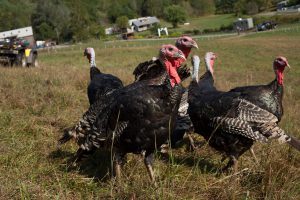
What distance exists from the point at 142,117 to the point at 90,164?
1245 millimetres

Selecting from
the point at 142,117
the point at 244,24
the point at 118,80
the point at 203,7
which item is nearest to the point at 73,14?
the point at 244,24

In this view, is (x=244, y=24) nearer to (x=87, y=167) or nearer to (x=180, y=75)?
(x=180, y=75)

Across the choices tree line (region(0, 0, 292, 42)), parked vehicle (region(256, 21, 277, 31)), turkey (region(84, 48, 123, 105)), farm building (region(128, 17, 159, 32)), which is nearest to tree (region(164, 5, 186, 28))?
tree line (region(0, 0, 292, 42))

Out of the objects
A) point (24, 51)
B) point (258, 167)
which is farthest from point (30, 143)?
point (24, 51)

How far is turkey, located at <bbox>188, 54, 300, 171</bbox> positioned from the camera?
4.43 metres

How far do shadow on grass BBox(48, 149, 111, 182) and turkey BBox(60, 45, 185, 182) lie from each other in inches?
9.7

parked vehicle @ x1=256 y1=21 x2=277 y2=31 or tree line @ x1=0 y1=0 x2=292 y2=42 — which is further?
tree line @ x1=0 y1=0 x2=292 y2=42

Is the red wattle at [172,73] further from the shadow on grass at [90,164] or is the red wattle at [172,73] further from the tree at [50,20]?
the tree at [50,20]

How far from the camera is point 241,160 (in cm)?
481

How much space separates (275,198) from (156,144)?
1.21 metres

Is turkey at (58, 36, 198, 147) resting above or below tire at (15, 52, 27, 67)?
below

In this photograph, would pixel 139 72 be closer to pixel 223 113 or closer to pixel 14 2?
pixel 223 113

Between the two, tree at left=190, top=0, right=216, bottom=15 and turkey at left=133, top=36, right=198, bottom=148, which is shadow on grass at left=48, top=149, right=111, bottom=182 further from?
tree at left=190, top=0, right=216, bottom=15

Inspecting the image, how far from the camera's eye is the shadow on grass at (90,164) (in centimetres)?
417
